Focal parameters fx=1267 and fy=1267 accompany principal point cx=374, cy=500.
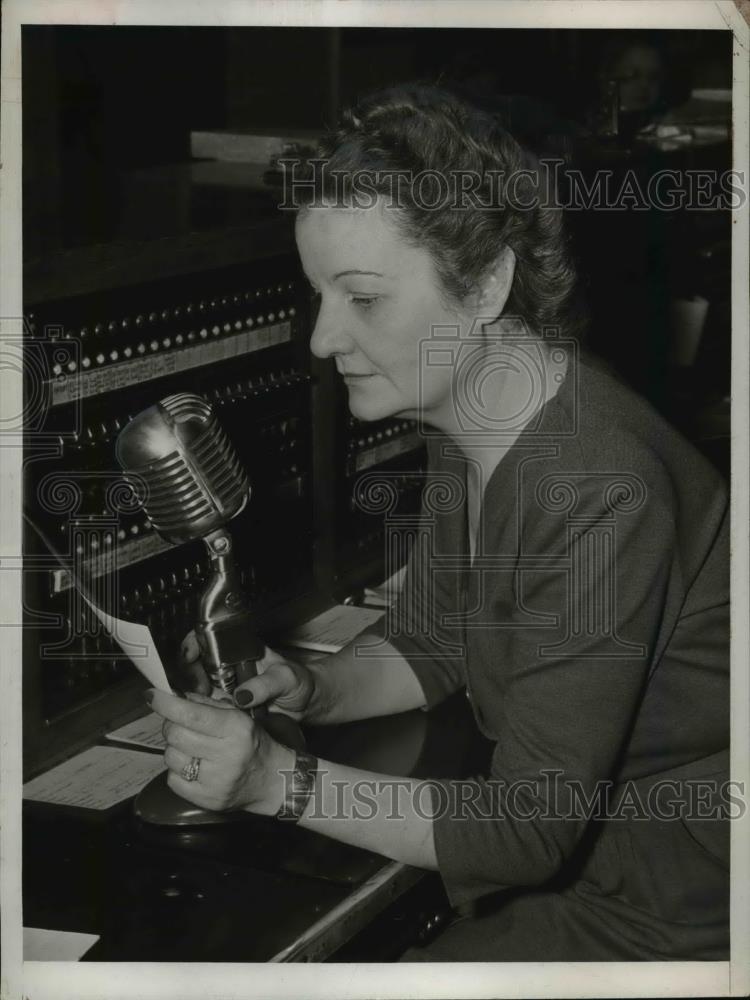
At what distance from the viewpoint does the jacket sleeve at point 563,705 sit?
1390 mm

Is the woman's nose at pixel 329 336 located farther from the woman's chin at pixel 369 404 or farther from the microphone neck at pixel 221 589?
the microphone neck at pixel 221 589

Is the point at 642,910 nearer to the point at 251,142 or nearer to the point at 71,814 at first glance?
the point at 71,814

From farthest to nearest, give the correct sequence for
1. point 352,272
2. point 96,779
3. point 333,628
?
1. point 333,628
2. point 96,779
3. point 352,272

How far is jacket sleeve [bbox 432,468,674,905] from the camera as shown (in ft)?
4.56

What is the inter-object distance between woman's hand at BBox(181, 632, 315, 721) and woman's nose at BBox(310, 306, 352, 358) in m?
0.39

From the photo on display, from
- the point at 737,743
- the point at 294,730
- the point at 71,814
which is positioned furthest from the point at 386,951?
the point at 737,743

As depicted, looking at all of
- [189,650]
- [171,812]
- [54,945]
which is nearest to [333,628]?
[189,650]

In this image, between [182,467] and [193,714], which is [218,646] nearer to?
[193,714]

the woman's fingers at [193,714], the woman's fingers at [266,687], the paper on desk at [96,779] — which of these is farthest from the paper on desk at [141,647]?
the paper on desk at [96,779]

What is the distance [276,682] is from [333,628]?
0.50m

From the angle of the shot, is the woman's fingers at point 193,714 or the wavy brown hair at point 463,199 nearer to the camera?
the woman's fingers at point 193,714

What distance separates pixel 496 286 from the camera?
1599 millimetres

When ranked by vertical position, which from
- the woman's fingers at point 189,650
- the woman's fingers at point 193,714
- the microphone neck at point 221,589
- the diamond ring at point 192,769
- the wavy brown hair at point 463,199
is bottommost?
the diamond ring at point 192,769

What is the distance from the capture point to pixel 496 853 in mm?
1408
